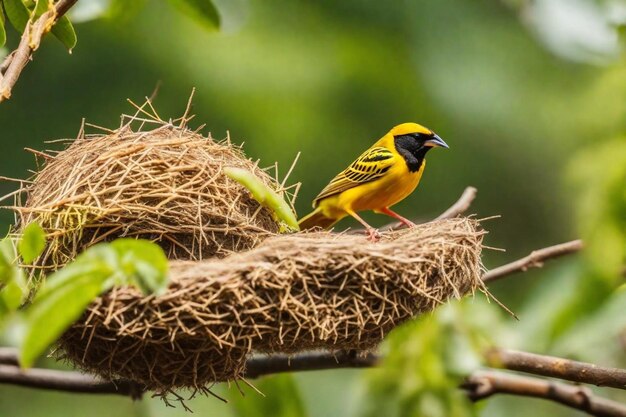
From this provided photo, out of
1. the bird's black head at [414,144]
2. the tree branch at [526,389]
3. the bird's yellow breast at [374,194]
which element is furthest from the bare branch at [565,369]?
the bird's black head at [414,144]

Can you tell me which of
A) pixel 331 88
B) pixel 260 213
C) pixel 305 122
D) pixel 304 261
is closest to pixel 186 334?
pixel 304 261

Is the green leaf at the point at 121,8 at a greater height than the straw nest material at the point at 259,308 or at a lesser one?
greater

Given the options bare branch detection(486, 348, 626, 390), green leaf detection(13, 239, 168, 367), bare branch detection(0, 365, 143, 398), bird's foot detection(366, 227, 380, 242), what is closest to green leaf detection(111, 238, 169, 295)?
green leaf detection(13, 239, 168, 367)

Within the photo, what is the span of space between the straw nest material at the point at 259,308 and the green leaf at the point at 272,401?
0.59 metres

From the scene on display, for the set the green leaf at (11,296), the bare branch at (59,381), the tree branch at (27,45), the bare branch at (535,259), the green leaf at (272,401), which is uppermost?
the tree branch at (27,45)

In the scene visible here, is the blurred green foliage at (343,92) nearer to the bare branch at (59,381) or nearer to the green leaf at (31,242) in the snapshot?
the bare branch at (59,381)

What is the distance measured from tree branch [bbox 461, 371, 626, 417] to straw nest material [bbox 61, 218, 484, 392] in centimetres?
62

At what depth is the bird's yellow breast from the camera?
4480 millimetres

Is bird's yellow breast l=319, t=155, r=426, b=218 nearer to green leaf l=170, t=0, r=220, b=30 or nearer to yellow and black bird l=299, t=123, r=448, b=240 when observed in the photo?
yellow and black bird l=299, t=123, r=448, b=240

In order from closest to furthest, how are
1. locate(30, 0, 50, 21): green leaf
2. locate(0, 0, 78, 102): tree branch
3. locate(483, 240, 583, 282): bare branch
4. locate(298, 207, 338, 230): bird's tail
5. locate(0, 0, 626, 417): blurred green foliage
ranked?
1. locate(0, 0, 78, 102): tree branch
2. locate(30, 0, 50, 21): green leaf
3. locate(483, 240, 583, 282): bare branch
4. locate(298, 207, 338, 230): bird's tail
5. locate(0, 0, 626, 417): blurred green foliage

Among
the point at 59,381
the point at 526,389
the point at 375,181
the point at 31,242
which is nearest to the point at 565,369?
the point at 526,389

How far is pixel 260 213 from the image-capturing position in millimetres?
3750

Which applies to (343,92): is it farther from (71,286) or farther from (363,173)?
(71,286)

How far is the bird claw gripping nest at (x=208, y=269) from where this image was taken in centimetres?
284
